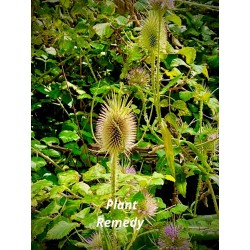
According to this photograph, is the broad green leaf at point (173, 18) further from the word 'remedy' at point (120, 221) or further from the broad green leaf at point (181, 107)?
the word 'remedy' at point (120, 221)

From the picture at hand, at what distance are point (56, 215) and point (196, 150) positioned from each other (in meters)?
0.36

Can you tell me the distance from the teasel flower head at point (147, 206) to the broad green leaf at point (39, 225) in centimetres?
21

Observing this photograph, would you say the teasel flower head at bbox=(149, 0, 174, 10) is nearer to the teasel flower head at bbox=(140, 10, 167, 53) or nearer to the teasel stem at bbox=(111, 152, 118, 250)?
the teasel flower head at bbox=(140, 10, 167, 53)

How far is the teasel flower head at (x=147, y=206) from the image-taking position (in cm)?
158

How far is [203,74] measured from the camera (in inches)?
64.7

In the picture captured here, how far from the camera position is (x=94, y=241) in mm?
1571

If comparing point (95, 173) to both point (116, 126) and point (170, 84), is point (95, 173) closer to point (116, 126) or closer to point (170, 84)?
point (116, 126)

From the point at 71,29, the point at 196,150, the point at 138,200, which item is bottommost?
the point at 138,200

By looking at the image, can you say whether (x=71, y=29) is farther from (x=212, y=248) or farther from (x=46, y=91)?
(x=212, y=248)

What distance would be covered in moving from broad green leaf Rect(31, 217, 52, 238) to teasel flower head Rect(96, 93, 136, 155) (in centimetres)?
21

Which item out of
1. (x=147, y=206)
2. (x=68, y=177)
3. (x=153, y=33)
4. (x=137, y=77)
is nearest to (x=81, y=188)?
(x=68, y=177)

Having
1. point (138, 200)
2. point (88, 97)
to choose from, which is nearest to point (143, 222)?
point (138, 200)

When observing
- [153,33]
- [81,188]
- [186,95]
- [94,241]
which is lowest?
[94,241]

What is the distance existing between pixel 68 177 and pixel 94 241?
160mm
